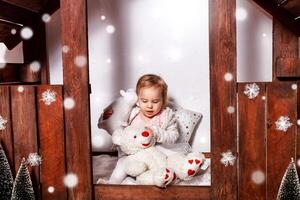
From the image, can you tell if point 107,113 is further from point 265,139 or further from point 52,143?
point 265,139

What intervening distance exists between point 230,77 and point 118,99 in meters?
0.75

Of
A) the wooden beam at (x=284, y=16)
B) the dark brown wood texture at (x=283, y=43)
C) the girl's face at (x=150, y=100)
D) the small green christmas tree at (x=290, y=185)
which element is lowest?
the small green christmas tree at (x=290, y=185)

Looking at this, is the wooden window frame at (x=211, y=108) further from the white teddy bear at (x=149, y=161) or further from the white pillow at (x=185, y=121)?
the white pillow at (x=185, y=121)

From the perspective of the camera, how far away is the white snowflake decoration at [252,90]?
1.42 metres

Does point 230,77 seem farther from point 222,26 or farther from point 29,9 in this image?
point 29,9

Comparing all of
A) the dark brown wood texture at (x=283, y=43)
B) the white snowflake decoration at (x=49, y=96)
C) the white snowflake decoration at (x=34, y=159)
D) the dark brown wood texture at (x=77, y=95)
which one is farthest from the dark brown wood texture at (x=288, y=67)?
the white snowflake decoration at (x=34, y=159)

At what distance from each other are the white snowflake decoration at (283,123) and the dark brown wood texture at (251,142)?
0.05 m

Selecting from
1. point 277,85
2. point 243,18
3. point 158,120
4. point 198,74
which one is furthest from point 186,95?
point 277,85

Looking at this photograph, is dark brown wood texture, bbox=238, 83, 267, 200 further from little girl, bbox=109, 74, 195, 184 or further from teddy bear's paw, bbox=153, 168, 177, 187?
little girl, bbox=109, 74, 195, 184

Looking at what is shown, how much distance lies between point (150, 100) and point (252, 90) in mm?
529

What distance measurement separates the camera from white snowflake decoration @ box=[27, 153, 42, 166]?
156 centimetres

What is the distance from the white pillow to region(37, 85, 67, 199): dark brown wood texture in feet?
2.25

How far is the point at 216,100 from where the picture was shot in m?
1.43

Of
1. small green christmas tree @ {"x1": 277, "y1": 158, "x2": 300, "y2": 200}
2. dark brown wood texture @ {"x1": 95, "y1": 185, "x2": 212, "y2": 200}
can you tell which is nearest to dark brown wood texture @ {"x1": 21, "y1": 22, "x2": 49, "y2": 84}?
dark brown wood texture @ {"x1": 95, "y1": 185, "x2": 212, "y2": 200}
